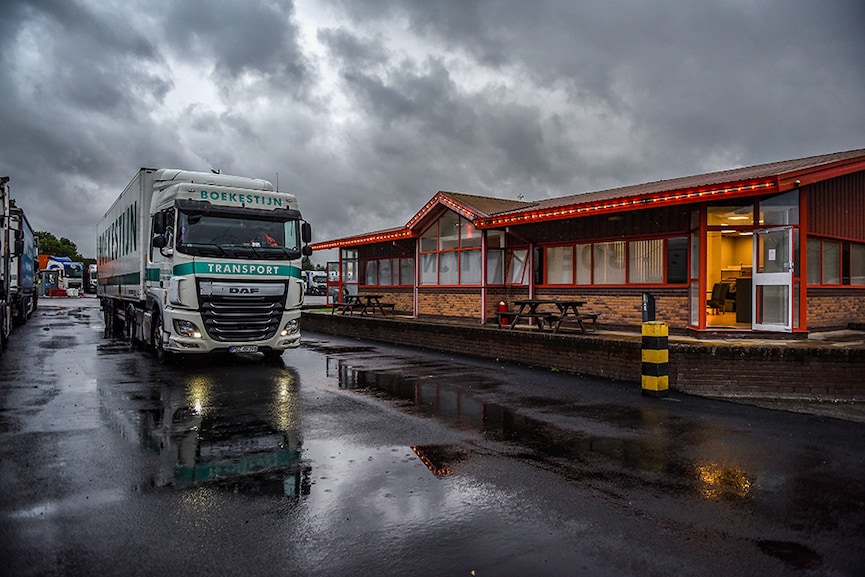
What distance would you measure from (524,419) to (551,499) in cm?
280

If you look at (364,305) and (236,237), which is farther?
(364,305)

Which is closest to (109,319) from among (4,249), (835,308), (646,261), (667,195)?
(4,249)

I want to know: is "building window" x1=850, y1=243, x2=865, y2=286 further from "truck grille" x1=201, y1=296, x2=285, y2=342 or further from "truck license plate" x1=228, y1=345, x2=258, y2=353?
"truck license plate" x1=228, y1=345, x2=258, y2=353

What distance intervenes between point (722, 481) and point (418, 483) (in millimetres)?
2557

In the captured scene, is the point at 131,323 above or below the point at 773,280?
below

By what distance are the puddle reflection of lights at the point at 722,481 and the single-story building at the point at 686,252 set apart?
3.99m

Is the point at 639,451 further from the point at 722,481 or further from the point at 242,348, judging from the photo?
the point at 242,348

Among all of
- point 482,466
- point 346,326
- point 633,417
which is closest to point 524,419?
point 633,417

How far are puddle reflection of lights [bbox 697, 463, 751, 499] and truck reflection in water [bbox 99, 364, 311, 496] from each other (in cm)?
322

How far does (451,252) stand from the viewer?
62.5ft

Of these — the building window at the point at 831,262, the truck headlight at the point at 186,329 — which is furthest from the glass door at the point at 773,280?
the truck headlight at the point at 186,329

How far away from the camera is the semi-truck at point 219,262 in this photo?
36.2 feet

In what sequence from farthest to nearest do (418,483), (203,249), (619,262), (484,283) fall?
1. (484,283)
2. (619,262)
3. (203,249)
4. (418,483)

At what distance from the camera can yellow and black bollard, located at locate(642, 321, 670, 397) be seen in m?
9.08
